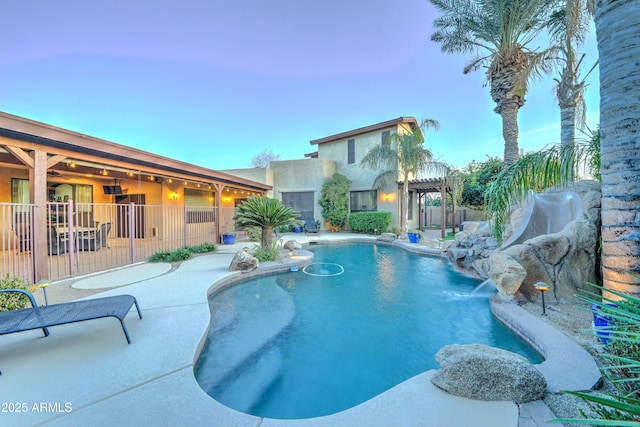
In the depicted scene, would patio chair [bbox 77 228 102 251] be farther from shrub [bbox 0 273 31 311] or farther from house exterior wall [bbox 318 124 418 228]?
house exterior wall [bbox 318 124 418 228]

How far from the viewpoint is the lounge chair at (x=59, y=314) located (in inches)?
107

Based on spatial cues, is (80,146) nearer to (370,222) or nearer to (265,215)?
(265,215)

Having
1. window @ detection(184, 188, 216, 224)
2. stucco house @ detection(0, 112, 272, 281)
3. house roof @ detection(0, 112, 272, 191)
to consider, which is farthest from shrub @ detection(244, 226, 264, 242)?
house roof @ detection(0, 112, 272, 191)

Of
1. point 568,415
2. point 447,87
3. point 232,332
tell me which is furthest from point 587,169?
point 447,87

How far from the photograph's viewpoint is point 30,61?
10758 mm

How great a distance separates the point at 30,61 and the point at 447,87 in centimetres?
2053

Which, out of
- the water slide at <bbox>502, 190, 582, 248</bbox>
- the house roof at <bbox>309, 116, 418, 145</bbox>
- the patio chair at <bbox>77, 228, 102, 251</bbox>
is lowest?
the patio chair at <bbox>77, 228, 102, 251</bbox>

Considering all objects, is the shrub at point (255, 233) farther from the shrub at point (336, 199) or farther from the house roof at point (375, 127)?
the house roof at point (375, 127)

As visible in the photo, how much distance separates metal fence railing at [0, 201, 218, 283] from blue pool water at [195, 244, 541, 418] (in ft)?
12.8

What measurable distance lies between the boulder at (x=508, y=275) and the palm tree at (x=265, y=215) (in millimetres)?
6098

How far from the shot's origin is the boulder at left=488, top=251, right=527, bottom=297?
4828 millimetres

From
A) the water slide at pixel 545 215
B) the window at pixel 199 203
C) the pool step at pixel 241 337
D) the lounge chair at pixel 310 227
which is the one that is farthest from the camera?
the lounge chair at pixel 310 227

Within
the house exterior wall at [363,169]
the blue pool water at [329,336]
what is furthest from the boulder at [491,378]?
the house exterior wall at [363,169]

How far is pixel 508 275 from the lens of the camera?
4875 mm
